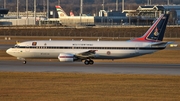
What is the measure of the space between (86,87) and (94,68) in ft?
47.9

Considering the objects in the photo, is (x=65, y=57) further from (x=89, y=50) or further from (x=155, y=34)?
(x=155, y=34)

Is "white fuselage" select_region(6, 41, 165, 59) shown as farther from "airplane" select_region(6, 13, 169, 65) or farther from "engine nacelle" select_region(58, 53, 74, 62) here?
"engine nacelle" select_region(58, 53, 74, 62)

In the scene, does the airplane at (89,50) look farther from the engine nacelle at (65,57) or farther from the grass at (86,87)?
the grass at (86,87)

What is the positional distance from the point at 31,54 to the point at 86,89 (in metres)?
22.0

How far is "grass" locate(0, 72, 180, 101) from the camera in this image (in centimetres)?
3875

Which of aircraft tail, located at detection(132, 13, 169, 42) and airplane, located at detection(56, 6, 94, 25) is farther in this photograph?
airplane, located at detection(56, 6, 94, 25)

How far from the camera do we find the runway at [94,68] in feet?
180

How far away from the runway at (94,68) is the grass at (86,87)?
11.1 ft

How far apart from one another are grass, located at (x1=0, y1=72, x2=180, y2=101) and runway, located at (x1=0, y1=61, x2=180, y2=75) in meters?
3.40

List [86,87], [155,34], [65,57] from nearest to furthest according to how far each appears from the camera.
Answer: [86,87] < [65,57] < [155,34]

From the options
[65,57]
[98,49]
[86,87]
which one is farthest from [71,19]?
[86,87]

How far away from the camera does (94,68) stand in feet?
191

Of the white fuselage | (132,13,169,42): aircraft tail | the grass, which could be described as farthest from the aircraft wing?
the grass

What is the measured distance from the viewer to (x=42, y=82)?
1823 inches
